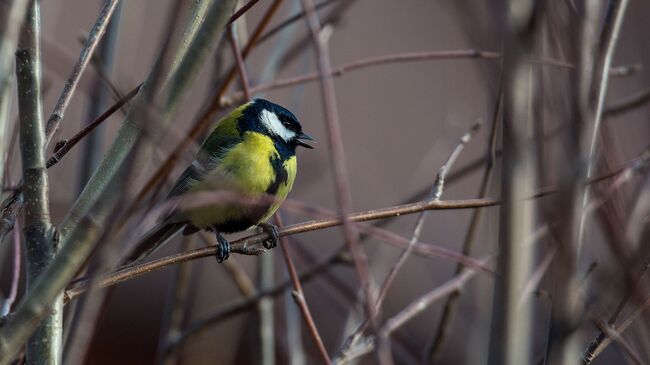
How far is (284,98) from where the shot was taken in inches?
213

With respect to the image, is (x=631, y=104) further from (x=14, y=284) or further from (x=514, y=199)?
(x=14, y=284)

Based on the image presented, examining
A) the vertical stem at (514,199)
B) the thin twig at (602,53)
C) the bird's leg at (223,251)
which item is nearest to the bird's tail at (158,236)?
the bird's leg at (223,251)

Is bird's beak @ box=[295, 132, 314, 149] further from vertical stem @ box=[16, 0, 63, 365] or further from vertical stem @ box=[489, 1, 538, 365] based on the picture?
vertical stem @ box=[489, 1, 538, 365]

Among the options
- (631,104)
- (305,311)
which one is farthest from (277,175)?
(305,311)

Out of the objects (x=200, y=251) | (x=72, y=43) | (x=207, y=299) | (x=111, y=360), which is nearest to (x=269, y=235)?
(x=200, y=251)

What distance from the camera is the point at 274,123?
126 inches

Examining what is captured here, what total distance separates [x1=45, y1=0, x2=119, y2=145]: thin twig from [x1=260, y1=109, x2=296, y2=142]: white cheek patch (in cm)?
159

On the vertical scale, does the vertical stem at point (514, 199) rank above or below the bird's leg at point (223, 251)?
below

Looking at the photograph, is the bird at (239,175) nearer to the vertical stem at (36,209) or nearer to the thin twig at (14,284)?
the thin twig at (14,284)

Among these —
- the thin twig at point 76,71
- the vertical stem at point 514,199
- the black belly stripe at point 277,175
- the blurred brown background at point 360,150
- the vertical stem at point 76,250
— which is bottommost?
the vertical stem at point 514,199

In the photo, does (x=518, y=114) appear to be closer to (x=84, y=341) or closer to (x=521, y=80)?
(x=521, y=80)

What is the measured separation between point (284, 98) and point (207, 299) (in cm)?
259

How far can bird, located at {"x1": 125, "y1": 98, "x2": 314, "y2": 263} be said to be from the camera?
110 inches

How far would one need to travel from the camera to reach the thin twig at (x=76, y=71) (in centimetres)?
155
